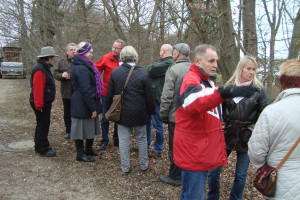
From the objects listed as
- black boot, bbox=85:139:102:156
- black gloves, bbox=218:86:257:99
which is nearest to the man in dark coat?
black boot, bbox=85:139:102:156

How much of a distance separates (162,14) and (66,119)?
18.1ft

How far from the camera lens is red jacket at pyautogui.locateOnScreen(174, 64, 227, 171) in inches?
85.5

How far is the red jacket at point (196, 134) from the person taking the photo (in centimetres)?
217

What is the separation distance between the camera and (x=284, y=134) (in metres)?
1.89

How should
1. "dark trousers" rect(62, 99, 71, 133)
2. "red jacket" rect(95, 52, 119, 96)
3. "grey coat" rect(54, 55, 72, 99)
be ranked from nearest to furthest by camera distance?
"red jacket" rect(95, 52, 119, 96)
"grey coat" rect(54, 55, 72, 99)
"dark trousers" rect(62, 99, 71, 133)

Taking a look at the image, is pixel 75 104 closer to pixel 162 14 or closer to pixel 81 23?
pixel 162 14

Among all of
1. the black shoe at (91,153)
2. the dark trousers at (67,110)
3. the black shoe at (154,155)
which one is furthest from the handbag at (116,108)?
the dark trousers at (67,110)

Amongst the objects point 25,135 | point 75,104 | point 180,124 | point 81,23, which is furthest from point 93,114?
point 81,23

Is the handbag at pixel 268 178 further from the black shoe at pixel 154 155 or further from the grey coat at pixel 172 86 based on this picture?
the black shoe at pixel 154 155

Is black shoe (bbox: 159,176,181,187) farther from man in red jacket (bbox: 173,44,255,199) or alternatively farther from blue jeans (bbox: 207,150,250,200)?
man in red jacket (bbox: 173,44,255,199)

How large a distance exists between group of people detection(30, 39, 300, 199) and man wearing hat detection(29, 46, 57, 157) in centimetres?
2

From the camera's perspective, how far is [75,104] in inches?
163

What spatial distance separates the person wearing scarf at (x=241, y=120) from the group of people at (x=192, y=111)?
0.01m

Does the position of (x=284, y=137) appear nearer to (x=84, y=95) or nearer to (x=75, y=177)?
(x=84, y=95)
